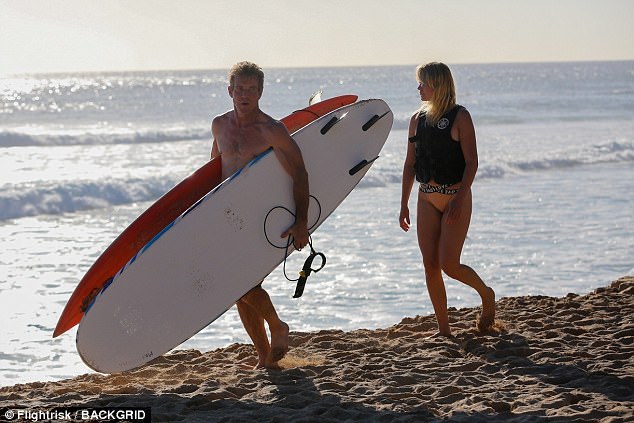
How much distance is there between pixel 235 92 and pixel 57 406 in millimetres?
1788

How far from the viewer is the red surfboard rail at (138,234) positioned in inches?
208

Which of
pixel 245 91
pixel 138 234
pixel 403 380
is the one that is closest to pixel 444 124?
pixel 245 91

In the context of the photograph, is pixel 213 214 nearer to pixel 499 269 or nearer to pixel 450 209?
pixel 450 209

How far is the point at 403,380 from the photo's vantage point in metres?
4.78

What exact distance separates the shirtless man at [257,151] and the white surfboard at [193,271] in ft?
0.25

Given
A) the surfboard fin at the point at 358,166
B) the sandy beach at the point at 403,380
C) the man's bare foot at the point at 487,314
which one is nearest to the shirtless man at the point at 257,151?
the sandy beach at the point at 403,380

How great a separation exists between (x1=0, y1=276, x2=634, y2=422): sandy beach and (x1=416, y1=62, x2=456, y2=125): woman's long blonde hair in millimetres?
1330

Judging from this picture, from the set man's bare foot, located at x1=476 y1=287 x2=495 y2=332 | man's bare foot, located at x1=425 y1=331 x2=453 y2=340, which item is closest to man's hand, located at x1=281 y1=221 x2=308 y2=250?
man's bare foot, located at x1=425 y1=331 x2=453 y2=340

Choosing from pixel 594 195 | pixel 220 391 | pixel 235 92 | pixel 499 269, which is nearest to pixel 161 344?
pixel 220 391

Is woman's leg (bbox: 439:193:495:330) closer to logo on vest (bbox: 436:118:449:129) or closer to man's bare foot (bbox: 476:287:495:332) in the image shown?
man's bare foot (bbox: 476:287:495:332)

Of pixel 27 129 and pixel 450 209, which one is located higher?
pixel 27 129

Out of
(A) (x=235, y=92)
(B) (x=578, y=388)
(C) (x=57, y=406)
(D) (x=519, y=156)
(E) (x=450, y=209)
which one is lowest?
(B) (x=578, y=388)

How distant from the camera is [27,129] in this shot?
32219 millimetres

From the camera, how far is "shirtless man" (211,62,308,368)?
4.85 meters
